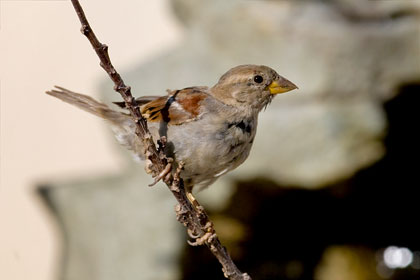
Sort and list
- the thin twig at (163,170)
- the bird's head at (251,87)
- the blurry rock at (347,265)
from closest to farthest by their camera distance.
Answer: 1. the thin twig at (163,170)
2. the bird's head at (251,87)
3. the blurry rock at (347,265)

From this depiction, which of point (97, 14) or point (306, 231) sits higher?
point (97, 14)

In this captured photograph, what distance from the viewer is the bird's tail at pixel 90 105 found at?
3.77 meters

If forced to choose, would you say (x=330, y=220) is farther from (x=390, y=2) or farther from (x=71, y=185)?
(x=71, y=185)

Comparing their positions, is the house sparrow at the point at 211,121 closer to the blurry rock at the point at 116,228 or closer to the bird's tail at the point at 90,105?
the bird's tail at the point at 90,105

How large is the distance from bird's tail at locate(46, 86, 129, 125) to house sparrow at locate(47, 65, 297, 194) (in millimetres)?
61

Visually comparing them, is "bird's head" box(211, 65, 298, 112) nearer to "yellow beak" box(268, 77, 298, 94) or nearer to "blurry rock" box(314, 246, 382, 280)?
"yellow beak" box(268, 77, 298, 94)

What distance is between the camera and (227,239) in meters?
6.76

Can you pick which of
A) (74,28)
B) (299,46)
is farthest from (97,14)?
(299,46)

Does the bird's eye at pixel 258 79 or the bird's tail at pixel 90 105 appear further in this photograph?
the bird's tail at pixel 90 105

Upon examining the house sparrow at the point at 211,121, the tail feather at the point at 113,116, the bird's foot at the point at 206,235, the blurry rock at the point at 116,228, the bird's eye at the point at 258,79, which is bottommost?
the bird's foot at the point at 206,235

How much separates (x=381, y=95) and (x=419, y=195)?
3.14ft

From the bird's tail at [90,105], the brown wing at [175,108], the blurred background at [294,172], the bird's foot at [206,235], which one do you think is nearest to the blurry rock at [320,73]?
the blurred background at [294,172]

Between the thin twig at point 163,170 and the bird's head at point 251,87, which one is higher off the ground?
the bird's head at point 251,87

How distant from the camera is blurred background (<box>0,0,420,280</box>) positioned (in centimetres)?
644
